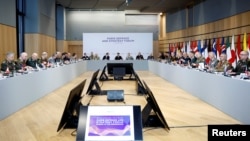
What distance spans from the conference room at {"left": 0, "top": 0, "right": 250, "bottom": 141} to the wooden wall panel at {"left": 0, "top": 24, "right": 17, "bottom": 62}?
0.13 feet

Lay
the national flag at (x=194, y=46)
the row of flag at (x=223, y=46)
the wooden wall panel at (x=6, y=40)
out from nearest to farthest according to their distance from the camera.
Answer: the row of flag at (x=223, y=46) < the wooden wall panel at (x=6, y=40) < the national flag at (x=194, y=46)

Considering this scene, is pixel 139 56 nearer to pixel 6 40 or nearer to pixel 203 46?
pixel 203 46

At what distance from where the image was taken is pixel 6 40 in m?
13.6

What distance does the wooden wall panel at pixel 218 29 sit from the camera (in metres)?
12.7

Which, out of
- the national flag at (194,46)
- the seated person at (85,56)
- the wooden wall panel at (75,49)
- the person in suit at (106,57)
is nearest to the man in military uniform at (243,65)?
the national flag at (194,46)

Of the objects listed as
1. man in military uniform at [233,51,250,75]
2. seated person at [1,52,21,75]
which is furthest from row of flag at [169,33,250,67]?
seated person at [1,52,21,75]

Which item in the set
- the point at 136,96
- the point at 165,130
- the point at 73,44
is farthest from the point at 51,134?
the point at 73,44

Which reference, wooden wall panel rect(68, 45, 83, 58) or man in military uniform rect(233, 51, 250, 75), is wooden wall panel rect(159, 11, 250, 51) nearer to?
man in military uniform rect(233, 51, 250, 75)

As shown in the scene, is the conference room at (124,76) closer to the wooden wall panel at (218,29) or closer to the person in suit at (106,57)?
the wooden wall panel at (218,29)

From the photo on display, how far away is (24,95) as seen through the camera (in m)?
7.98

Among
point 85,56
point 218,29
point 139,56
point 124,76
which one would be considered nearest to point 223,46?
point 218,29

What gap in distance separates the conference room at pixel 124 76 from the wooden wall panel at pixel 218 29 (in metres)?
0.04

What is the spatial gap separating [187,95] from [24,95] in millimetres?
4462

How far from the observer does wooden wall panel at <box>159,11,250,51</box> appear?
12.7 meters
